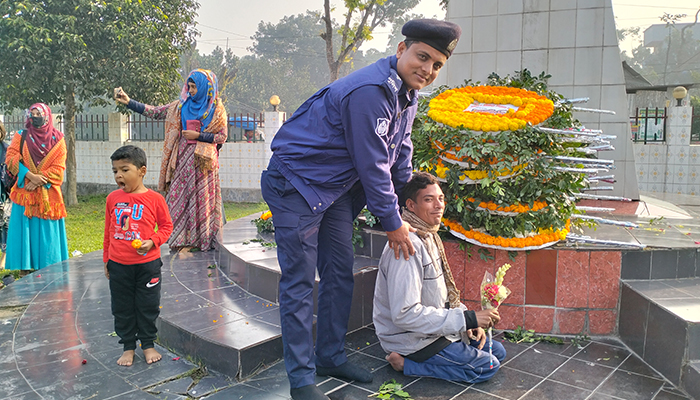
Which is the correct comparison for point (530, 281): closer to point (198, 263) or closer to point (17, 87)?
point (198, 263)

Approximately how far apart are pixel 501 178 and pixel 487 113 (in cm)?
60

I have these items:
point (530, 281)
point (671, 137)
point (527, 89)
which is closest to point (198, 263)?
point (530, 281)

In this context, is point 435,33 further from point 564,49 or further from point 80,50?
point 80,50

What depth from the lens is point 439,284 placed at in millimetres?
2996

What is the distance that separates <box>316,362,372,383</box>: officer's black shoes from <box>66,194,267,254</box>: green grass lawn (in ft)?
17.7

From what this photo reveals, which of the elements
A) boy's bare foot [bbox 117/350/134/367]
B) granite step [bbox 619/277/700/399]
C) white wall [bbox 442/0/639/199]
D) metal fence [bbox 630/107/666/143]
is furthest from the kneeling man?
metal fence [bbox 630/107/666/143]

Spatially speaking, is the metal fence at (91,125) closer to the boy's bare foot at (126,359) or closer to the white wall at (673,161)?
the boy's bare foot at (126,359)

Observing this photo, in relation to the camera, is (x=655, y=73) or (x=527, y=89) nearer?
(x=527, y=89)

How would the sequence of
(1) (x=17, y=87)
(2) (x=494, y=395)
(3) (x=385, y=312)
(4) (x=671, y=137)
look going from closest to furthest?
(2) (x=494, y=395) → (3) (x=385, y=312) → (4) (x=671, y=137) → (1) (x=17, y=87)


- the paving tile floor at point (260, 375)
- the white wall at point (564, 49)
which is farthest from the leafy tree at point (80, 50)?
the paving tile floor at point (260, 375)

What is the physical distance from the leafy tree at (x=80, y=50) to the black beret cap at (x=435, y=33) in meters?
10.5

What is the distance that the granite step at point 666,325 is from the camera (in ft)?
9.53

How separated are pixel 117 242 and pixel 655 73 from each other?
46.3m

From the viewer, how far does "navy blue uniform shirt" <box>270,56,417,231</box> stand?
2.53m
